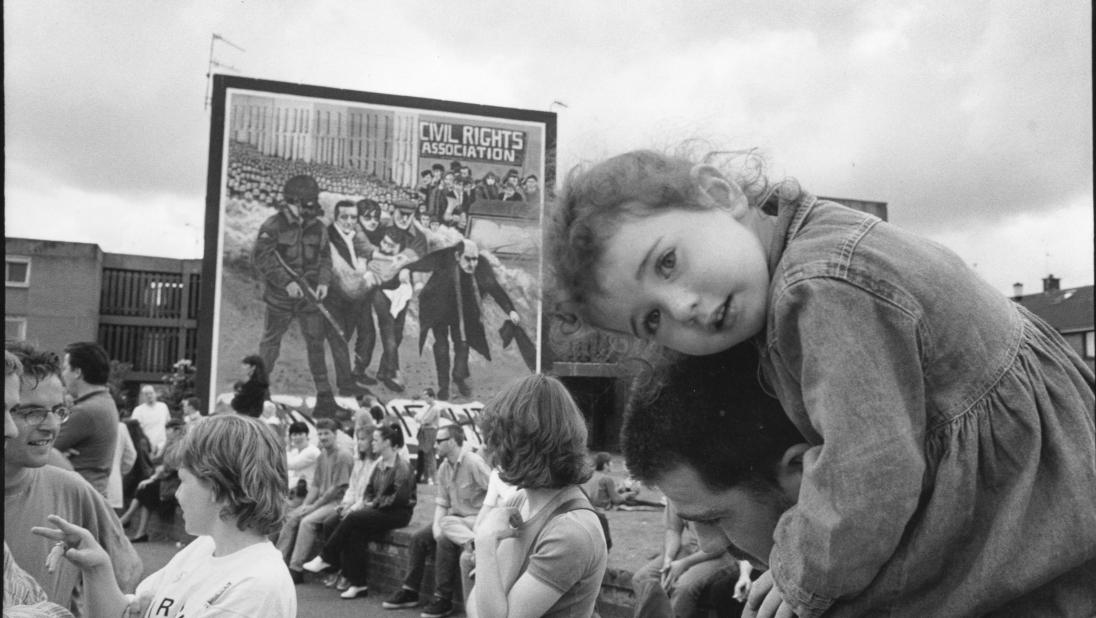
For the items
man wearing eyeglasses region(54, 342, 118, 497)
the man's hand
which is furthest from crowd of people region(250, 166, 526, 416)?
the man's hand

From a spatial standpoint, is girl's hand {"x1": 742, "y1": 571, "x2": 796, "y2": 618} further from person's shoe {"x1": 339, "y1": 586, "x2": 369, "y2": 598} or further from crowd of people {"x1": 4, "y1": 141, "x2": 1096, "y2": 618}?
person's shoe {"x1": 339, "y1": 586, "x2": 369, "y2": 598}

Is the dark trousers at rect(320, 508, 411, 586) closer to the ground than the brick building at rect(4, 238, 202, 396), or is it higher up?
closer to the ground

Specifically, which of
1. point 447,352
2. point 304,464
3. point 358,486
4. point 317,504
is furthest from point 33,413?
point 447,352

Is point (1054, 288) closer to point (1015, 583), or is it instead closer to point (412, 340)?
point (412, 340)

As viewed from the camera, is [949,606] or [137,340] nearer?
[949,606]

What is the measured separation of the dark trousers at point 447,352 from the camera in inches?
896

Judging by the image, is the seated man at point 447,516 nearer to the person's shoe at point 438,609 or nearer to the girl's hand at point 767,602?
the person's shoe at point 438,609

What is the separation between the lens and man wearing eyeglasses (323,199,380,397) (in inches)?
863

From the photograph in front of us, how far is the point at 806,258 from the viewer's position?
1520mm

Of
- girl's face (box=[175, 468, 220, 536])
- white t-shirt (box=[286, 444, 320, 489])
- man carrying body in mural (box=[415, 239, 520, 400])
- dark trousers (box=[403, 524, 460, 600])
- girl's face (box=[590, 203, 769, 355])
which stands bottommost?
dark trousers (box=[403, 524, 460, 600])

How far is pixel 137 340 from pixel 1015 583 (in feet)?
163

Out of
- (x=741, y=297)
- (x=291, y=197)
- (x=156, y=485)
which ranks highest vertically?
(x=291, y=197)

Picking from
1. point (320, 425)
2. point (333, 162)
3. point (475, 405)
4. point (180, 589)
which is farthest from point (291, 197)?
point (180, 589)

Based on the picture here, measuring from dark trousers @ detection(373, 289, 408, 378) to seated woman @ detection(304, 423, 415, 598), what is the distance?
12.5m
